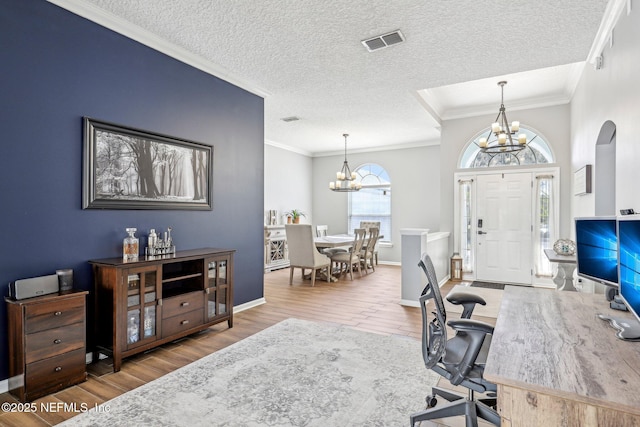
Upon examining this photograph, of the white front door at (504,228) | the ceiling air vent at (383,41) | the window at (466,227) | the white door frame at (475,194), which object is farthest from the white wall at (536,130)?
the ceiling air vent at (383,41)

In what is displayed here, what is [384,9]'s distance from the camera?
277 centimetres

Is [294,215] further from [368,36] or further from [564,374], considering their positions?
[564,374]

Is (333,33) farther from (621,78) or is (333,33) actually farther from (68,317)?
(68,317)

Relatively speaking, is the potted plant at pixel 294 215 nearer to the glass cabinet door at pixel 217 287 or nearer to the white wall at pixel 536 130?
the white wall at pixel 536 130

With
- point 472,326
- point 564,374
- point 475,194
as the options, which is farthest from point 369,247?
point 564,374

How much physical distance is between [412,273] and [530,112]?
3550mm

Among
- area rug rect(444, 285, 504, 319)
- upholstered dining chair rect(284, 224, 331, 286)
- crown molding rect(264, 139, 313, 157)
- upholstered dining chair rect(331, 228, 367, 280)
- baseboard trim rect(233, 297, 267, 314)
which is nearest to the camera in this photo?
area rug rect(444, 285, 504, 319)

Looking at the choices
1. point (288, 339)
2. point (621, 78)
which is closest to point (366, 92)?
point (621, 78)

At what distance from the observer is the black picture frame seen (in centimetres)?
280

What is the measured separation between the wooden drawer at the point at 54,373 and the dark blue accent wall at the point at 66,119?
320 millimetres

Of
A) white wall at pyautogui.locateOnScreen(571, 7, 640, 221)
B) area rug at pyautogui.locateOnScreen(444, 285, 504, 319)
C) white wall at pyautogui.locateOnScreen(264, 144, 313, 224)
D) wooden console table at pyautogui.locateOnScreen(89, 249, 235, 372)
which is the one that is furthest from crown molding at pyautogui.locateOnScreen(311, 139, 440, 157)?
wooden console table at pyautogui.locateOnScreen(89, 249, 235, 372)

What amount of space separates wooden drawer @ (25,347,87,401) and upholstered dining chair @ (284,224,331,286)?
Answer: 365 centimetres

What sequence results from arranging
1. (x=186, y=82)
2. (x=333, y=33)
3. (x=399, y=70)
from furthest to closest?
(x=399, y=70), (x=186, y=82), (x=333, y=33)

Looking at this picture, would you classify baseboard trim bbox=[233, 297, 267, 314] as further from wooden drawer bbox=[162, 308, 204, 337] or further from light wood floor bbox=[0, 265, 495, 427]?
wooden drawer bbox=[162, 308, 204, 337]
